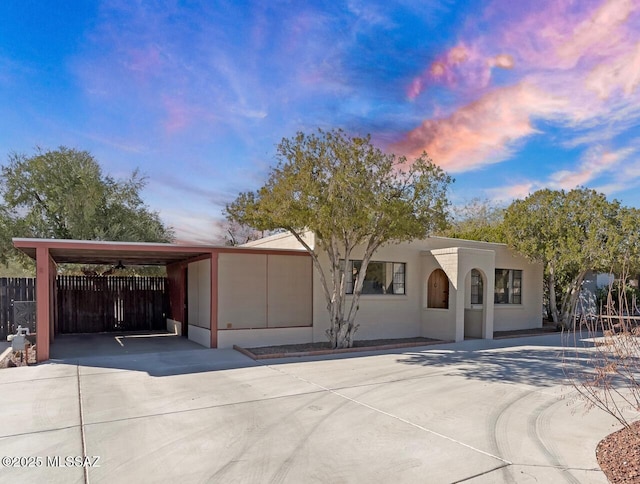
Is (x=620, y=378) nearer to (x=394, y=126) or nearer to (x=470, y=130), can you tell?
(x=470, y=130)

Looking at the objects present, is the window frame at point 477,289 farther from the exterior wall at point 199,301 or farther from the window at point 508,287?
the exterior wall at point 199,301

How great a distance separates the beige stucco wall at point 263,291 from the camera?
1149cm

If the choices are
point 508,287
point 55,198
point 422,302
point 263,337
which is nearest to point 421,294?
point 422,302

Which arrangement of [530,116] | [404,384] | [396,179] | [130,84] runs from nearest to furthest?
1. [404,384]
2. [396,179]
3. [130,84]
4. [530,116]

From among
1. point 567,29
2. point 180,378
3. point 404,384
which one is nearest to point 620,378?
point 404,384

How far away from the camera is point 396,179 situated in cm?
1067

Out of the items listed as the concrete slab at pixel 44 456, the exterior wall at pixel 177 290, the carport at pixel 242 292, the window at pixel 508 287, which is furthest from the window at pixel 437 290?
the concrete slab at pixel 44 456

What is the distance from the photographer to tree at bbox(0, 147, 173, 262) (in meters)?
17.0

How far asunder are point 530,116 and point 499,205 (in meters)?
31.7

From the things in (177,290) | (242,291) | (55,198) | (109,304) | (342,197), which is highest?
(55,198)

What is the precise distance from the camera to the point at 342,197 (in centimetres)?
985

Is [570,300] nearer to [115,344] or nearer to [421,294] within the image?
[421,294]

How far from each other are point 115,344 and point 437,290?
34.2 feet

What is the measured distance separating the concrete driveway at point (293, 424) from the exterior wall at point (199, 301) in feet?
8.15
